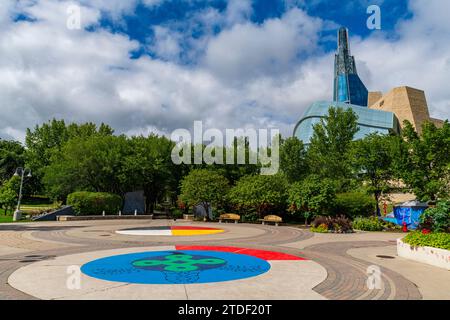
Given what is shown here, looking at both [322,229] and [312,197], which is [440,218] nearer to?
[322,229]

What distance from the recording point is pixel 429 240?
13969 millimetres

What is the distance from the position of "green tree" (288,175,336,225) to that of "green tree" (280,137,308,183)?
1026cm

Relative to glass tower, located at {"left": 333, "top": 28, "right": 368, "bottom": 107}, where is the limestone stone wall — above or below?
below

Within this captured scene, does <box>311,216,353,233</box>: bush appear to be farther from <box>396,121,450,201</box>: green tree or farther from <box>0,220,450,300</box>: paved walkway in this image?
<box>396,121,450,201</box>: green tree

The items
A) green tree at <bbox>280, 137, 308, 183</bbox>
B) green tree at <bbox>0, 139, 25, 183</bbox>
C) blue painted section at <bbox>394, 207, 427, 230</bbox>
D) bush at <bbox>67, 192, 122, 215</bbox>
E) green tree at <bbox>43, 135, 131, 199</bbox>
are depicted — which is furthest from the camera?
green tree at <bbox>0, 139, 25, 183</bbox>

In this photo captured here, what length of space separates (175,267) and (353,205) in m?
27.8

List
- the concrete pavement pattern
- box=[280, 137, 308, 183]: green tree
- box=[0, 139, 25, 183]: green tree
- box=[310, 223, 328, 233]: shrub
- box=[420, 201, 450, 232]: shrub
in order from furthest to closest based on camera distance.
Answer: box=[0, 139, 25, 183]: green tree, box=[280, 137, 308, 183]: green tree, box=[310, 223, 328, 233]: shrub, box=[420, 201, 450, 232]: shrub, the concrete pavement pattern

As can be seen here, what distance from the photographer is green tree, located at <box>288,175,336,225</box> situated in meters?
31.8

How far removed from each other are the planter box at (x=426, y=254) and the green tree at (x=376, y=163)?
21462mm

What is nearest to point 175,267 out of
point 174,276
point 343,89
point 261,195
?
point 174,276

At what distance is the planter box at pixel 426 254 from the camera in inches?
492

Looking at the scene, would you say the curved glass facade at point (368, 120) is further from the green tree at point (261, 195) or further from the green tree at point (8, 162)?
the green tree at point (8, 162)

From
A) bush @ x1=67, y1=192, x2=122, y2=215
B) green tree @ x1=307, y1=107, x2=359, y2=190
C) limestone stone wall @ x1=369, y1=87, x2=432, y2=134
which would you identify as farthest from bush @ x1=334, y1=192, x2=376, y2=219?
limestone stone wall @ x1=369, y1=87, x2=432, y2=134

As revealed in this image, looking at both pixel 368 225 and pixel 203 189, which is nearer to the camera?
pixel 368 225
